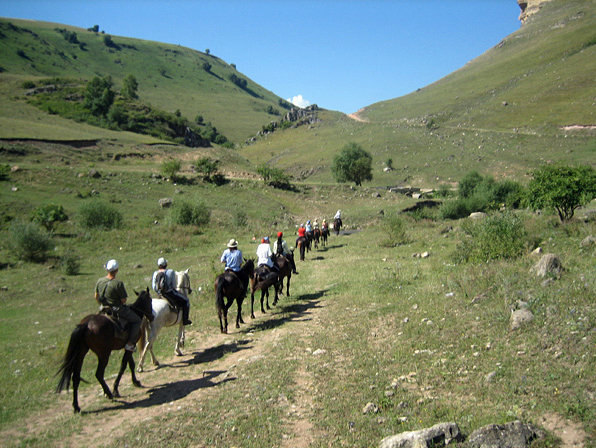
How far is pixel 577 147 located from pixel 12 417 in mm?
77810

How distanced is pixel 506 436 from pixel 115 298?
23.7ft

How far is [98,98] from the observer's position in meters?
77.6

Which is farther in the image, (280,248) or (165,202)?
(165,202)

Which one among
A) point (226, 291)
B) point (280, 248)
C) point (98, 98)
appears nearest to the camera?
point (226, 291)

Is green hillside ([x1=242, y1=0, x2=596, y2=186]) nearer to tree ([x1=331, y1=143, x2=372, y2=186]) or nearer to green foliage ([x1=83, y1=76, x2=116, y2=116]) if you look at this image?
tree ([x1=331, y1=143, x2=372, y2=186])

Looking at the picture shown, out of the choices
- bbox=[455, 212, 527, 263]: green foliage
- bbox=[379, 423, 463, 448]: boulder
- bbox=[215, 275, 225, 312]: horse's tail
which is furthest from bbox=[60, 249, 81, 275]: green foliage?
bbox=[379, 423, 463, 448]: boulder

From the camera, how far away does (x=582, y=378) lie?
5.71 metres

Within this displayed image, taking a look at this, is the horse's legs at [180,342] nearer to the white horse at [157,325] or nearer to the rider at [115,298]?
the white horse at [157,325]

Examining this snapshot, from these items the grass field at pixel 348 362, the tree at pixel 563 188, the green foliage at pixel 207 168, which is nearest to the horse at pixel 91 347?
the grass field at pixel 348 362

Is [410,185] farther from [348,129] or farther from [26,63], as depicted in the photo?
[26,63]

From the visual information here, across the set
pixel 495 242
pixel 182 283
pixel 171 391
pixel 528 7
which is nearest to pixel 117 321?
pixel 171 391

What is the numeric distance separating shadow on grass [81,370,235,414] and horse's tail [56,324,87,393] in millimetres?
737

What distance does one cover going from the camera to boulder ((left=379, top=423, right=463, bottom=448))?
5.02m

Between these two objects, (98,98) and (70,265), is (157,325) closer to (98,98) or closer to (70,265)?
(70,265)
